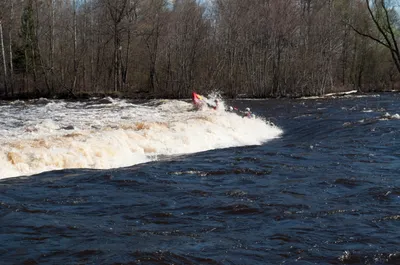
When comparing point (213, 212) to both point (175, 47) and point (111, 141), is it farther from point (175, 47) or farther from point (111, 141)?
point (175, 47)

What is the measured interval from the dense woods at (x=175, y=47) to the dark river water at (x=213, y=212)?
2352 cm

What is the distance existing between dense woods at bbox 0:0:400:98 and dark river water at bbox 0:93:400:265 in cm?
2352

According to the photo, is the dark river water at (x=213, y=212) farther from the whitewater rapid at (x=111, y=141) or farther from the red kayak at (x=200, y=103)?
the red kayak at (x=200, y=103)

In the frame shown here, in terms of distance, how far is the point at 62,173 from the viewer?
338 inches

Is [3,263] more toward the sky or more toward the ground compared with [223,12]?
more toward the ground

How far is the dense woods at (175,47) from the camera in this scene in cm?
3316

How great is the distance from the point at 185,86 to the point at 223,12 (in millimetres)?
6924

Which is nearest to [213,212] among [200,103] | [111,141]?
[111,141]

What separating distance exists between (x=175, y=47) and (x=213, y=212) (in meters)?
29.8

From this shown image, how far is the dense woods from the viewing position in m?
33.2

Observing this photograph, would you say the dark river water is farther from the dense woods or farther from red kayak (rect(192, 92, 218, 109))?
the dense woods

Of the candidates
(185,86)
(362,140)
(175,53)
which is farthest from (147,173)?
(175,53)

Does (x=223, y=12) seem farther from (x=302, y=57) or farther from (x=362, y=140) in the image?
(x=362, y=140)

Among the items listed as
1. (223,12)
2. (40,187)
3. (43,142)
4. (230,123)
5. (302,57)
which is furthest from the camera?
(223,12)
